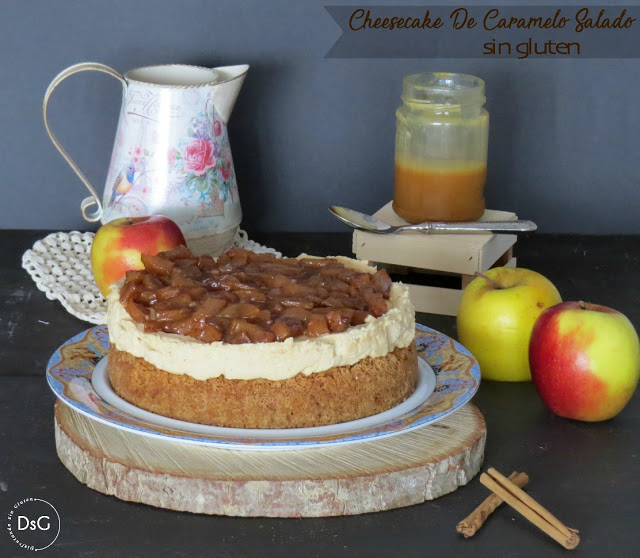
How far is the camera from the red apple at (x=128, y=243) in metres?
1.56

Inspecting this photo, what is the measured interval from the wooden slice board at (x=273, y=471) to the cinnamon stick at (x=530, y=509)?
6 centimetres

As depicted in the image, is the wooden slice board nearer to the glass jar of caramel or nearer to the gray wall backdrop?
the glass jar of caramel

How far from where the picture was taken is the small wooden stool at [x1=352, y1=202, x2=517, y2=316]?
156 centimetres

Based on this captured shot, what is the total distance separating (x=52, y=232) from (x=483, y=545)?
1168 millimetres

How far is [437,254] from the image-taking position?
1.57 m

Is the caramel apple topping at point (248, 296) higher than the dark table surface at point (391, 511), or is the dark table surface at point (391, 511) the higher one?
the caramel apple topping at point (248, 296)

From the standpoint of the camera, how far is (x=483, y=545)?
1038 millimetres

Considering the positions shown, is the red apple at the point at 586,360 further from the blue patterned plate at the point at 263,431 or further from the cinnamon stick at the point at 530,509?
the cinnamon stick at the point at 530,509

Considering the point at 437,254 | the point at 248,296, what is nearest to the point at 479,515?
the point at 248,296

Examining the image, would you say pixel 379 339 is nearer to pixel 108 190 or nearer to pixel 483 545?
pixel 483 545

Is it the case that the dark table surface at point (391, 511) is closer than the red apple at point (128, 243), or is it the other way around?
the dark table surface at point (391, 511)

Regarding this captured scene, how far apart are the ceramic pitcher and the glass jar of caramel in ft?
0.94

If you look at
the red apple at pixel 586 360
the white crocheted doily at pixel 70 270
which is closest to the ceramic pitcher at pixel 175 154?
the white crocheted doily at pixel 70 270

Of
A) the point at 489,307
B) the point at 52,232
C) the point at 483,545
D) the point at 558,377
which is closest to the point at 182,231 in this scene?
the point at 52,232
